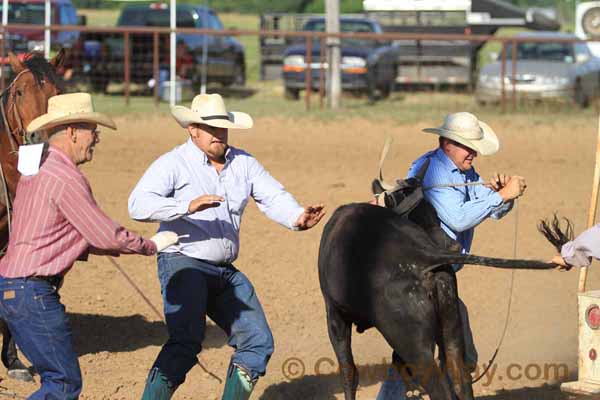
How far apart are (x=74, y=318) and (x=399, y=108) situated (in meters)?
11.7

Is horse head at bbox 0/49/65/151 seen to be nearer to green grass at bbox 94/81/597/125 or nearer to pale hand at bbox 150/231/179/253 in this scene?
pale hand at bbox 150/231/179/253

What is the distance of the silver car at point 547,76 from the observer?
60.7 ft

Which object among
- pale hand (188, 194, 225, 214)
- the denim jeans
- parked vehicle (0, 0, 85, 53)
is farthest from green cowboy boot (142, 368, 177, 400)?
parked vehicle (0, 0, 85, 53)

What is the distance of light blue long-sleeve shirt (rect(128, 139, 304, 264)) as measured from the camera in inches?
201

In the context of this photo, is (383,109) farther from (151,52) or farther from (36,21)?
(36,21)

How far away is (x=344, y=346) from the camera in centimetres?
521

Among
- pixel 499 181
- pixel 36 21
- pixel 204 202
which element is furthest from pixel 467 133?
pixel 36 21

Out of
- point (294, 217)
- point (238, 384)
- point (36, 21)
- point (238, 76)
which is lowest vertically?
point (238, 384)

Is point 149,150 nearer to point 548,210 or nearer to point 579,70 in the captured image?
point 548,210

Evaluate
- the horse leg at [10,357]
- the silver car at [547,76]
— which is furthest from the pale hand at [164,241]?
the silver car at [547,76]

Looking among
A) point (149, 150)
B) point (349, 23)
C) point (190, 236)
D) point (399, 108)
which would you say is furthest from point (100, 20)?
point (190, 236)

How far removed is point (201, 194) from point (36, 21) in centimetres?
1581

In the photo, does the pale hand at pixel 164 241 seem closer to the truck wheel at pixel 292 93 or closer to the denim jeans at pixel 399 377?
the denim jeans at pixel 399 377

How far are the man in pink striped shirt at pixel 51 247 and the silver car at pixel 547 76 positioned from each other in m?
14.5
